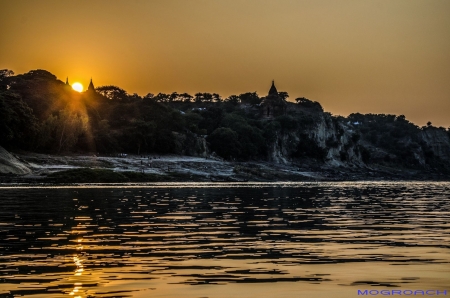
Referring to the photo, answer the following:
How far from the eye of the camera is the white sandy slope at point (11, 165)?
92125mm

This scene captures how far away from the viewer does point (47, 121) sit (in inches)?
4796

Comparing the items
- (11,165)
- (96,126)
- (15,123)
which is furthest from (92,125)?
(11,165)

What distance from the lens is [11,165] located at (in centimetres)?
9394

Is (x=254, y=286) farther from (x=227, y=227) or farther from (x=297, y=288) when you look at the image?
(x=227, y=227)

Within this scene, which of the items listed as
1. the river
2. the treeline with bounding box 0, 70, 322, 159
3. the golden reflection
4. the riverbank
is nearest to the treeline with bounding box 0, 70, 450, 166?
the treeline with bounding box 0, 70, 322, 159

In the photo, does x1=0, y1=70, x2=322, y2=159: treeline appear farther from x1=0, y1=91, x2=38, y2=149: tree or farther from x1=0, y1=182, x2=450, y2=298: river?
x1=0, y1=182, x2=450, y2=298: river

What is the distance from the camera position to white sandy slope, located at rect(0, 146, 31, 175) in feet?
302

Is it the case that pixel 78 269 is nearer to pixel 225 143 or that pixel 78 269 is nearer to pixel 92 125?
pixel 92 125

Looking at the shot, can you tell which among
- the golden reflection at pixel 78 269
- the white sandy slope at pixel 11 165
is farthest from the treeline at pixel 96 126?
the golden reflection at pixel 78 269

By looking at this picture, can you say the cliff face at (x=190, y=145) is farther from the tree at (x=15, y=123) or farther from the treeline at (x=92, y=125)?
the tree at (x=15, y=123)

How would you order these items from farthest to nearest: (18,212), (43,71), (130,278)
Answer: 1. (43,71)
2. (18,212)
3. (130,278)

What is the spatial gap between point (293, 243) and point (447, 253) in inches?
185

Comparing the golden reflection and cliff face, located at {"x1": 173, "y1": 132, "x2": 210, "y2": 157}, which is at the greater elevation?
cliff face, located at {"x1": 173, "y1": 132, "x2": 210, "y2": 157}

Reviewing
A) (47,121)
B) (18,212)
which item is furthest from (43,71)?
(18,212)
